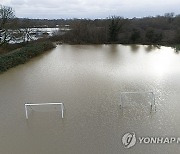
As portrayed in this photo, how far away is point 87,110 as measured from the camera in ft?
23.8

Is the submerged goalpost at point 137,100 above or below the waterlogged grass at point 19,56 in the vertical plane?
below

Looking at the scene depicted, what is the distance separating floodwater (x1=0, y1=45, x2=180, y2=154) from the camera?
550 centimetres

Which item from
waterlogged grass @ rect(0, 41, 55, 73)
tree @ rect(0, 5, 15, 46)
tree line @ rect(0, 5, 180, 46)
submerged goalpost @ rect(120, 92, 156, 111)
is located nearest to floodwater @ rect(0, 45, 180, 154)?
submerged goalpost @ rect(120, 92, 156, 111)

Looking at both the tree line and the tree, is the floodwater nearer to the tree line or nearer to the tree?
the tree

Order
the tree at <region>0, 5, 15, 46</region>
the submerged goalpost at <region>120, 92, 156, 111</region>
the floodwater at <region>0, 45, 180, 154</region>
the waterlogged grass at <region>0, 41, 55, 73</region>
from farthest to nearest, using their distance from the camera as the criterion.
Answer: the tree at <region>0, 5, 15, 46</region> < the waterlogged grass at <region>0, 41, 55, 73</region> < the submerged goalpost at <region>120, 92, 156, 111</region> < the floodwater at <region>0, 45, 180, 154</region>

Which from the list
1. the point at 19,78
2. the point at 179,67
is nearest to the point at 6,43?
the point at 19,78

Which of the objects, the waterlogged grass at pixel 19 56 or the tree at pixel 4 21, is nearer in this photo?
the waterlogged grass at pixel 19 56

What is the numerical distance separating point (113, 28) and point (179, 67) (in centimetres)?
1255

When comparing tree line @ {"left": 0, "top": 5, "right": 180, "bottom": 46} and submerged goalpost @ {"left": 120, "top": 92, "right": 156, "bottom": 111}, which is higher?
tree line @ {"left": 0, "top": 5, "right": 180, "bottom": 46}

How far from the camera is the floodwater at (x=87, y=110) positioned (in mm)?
5500

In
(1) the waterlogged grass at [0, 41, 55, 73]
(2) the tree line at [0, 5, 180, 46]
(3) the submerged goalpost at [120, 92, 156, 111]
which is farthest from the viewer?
(2) the tree line at [0, 5, 180, 46]

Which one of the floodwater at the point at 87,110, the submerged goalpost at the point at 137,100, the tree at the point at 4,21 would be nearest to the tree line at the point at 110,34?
the tree at the point at 4,21

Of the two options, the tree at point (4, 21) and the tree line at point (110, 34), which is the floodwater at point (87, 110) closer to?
the tree at point (4, 21)

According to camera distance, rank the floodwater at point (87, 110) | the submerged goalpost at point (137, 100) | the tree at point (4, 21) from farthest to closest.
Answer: the tree at point (4, 21) < the submerged goalpost at point (137, 100) < the floodwater at point (87, 110)
